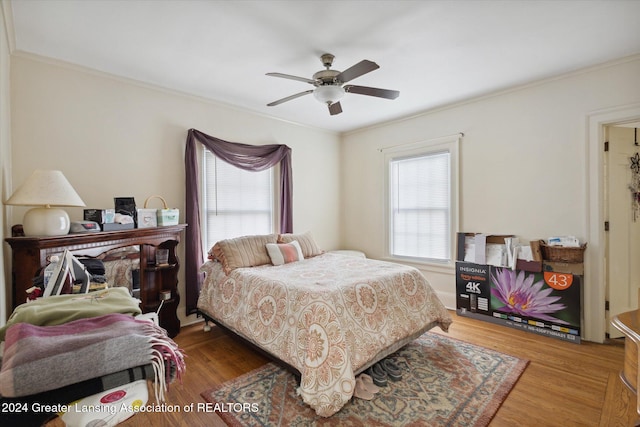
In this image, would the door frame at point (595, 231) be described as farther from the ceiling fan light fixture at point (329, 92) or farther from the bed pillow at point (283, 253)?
the bed pillow at point (283, 253)

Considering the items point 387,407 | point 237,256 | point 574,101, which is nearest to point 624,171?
point 574,101

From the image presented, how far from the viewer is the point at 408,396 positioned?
6.85 feet

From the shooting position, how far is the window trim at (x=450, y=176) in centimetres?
386

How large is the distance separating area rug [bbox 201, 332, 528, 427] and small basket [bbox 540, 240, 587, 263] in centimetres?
121

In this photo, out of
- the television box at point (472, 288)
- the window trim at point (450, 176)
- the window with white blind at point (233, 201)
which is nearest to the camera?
the television box at point (472, 288)

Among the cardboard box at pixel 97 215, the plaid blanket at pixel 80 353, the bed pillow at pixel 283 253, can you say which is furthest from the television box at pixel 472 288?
the cardboard box at pixel 97 215

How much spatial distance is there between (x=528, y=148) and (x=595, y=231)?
108 cm

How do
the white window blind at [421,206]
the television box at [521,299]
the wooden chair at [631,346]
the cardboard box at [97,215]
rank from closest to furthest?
1. the wooden chair at [631,346]
2. the cardboard box at [97,215]
3. the television box at [521,299]
4. the white window blind at [421,206]

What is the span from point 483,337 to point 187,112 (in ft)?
13.7

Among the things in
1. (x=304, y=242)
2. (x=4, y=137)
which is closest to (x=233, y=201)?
(x=304, y=242)

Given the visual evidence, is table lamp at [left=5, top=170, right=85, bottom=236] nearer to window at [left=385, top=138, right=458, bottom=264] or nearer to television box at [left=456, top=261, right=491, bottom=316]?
window at [left=385, top=138, right=458, bottom=264]

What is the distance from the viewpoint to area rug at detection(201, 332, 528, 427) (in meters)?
1.87

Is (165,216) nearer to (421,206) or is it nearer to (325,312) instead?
(325,312)

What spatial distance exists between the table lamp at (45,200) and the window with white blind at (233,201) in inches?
61.4
